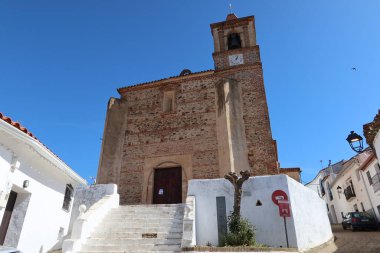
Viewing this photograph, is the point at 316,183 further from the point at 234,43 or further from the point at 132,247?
the point at 132,247

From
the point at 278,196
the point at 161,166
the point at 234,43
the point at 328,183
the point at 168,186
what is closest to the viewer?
the point at 278,196

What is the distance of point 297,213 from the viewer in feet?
28.1

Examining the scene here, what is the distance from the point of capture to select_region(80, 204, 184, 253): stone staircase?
7.07 meters

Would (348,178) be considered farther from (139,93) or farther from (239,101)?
(139,93)

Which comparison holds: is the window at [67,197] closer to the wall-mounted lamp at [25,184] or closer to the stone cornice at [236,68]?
the wall-mounted lamp at [25,184]

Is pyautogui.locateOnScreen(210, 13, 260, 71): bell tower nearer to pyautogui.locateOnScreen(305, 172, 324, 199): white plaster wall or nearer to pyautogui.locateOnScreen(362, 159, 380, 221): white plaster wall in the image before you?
pyautogui.locateOnScreen(362, 159, 380, 221): white plaster wall

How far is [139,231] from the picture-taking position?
7945mm

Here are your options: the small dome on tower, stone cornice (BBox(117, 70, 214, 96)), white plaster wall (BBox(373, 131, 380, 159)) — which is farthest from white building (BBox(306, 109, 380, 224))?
the small dome on tower

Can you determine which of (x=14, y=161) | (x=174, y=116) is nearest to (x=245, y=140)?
(x=174, y=116)

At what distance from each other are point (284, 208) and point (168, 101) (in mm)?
9992

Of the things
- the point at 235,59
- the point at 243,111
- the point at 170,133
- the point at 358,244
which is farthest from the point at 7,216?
the point at 235,59

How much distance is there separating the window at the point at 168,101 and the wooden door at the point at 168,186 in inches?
149

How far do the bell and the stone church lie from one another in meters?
0.47

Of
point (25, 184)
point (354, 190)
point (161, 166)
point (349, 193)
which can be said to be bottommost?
point (25, 184)
